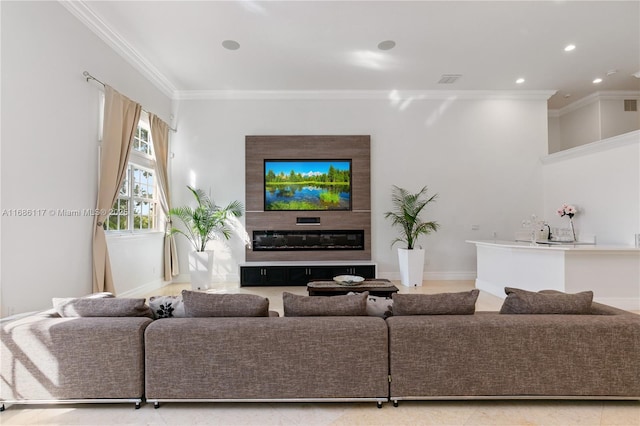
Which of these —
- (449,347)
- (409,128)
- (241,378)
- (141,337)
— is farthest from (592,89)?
(141,337)

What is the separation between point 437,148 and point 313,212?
2.85m

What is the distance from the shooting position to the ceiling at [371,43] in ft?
12.8

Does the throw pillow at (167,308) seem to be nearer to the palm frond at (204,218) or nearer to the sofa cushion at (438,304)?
the sofa cushion at (438,304)

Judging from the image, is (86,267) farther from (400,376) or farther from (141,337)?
(400,376)

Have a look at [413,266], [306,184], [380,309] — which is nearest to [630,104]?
[413,266]

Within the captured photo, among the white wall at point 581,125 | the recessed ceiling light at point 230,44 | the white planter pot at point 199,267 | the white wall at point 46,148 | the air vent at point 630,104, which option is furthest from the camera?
the white wall at point 581,125

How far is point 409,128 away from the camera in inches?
255

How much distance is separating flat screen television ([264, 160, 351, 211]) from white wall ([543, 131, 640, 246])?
13.3 feet

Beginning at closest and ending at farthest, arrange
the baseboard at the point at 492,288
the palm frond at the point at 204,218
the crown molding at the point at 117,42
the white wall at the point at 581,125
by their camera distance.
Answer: the crown molding at the point at 117,42, the baseboard at the point at 492,288, the palm frond at the point at 204,218, the white wall at the point at 581,125

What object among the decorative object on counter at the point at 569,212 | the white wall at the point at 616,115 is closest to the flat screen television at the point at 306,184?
the decorative object on counter at the point at 569,212

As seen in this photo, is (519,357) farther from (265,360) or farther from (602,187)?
(602,187)

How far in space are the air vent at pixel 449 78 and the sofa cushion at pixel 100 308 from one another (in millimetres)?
5837

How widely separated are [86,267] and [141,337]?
2.54 m

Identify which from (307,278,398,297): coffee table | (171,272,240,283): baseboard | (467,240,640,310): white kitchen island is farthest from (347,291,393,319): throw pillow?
(171,272,240,283): baseboard
